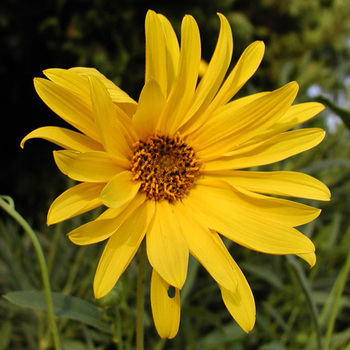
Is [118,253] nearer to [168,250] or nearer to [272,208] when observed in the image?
[168,250]

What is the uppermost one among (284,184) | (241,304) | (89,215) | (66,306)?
(284,184)

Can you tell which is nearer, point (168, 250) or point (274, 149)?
point (168, 250)

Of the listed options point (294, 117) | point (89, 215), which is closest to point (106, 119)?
point (294, 117)

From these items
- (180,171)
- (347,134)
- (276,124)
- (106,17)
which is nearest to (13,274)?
(180,171)

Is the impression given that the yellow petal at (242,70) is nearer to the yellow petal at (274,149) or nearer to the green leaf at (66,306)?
the yellow petal at (274,149)

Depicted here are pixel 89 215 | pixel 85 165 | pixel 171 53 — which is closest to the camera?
pixel 85 165

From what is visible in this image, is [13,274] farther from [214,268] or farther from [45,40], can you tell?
[45,40]

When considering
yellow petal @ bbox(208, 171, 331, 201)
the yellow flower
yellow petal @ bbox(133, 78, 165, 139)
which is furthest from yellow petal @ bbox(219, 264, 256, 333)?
yellow petal @ bbox(133, 78, 165, 139)
